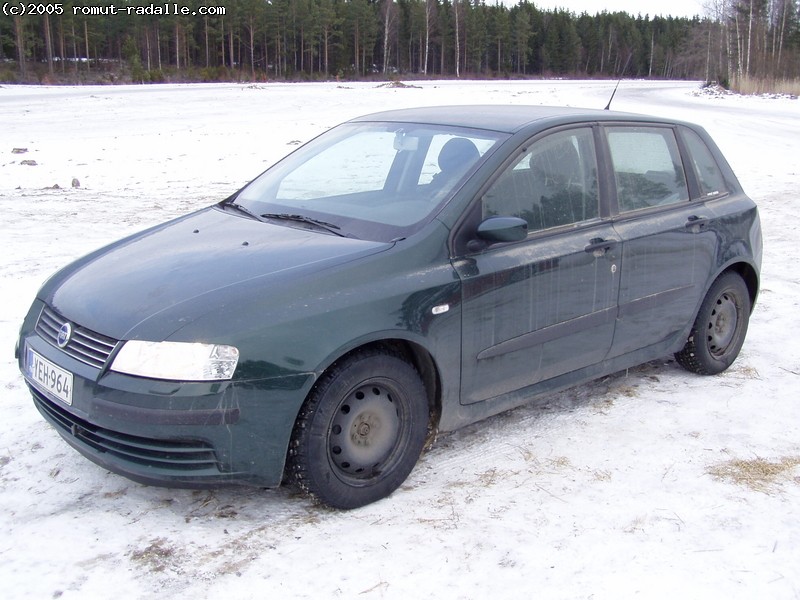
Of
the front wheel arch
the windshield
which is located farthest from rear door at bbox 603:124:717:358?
the front wheel arch

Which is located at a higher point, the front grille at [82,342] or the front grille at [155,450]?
the front grille at [82,342]

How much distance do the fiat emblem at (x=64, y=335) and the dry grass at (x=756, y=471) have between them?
9.54ft

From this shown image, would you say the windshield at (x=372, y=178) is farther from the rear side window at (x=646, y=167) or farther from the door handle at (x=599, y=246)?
the rear side window at (x=646, y=167)

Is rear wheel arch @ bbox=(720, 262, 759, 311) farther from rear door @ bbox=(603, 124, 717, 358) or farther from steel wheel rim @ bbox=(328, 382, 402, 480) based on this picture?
steel wheel rim @ bbox=(328, 382, 402, 480)

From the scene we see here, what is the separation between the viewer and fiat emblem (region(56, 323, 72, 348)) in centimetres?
332

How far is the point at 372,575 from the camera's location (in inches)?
118

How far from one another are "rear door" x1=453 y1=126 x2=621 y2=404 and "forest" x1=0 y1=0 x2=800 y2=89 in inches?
1810

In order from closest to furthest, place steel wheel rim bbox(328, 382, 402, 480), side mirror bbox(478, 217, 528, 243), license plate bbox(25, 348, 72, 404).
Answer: license plate bbox(25, 348, 72, 404) → steel wheel rim bbox(328, 382, 402, 480) → side mirror bbox(478, 217, 528, 243)

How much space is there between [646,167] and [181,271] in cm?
270

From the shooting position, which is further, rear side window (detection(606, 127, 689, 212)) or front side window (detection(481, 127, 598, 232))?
rear side window (detection(606, 127, 689, 212))

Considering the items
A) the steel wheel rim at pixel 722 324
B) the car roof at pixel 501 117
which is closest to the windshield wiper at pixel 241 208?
the car roof at pixel 501 117

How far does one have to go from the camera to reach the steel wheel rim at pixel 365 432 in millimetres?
3350

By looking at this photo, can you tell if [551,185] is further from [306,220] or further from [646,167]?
[306,220]

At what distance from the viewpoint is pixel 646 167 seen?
473 centimetres
